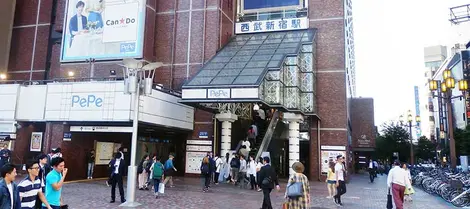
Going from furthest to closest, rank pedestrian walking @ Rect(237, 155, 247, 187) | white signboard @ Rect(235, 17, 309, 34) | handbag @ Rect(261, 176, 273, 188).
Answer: white signboard @ Rect(235, 17, 309, 34) → pedestrian walking @ Rect(237, 155, 247, 187) → handbag @ Rect(261, 176, 273, 188)

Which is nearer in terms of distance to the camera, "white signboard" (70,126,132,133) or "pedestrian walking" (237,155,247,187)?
"pedestrian walking" (237,155,247,187)

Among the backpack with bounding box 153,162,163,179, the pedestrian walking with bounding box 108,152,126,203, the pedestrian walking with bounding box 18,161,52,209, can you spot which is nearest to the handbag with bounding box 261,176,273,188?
the pedestrian walking with bounding box 108,152,126,203

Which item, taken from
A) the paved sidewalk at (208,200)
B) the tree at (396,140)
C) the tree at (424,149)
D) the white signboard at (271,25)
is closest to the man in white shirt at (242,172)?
the paved sidewalk at (208,200)

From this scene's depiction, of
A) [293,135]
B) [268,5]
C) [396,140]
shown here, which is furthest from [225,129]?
[396,140]

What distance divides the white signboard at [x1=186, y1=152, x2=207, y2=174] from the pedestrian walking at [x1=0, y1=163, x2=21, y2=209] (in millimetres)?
20227

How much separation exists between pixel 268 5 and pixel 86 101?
54.6 feet

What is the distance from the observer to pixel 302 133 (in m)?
26.6

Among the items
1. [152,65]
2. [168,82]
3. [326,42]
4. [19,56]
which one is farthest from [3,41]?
[326,42]

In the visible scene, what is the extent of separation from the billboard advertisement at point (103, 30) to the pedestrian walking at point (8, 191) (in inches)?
816

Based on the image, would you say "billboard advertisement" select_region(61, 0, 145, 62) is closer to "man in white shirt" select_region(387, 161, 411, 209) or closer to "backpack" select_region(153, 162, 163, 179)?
"backpack" select_region(153, 162, 163, 179)

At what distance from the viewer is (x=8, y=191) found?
5180 millimetres

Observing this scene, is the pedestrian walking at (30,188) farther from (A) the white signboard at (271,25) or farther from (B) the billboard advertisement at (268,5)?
(B) the billboard advertisement at (268,5)

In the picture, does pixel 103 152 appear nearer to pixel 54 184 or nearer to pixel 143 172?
pixel 143 172

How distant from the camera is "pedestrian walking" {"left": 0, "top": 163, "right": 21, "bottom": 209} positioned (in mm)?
5051
